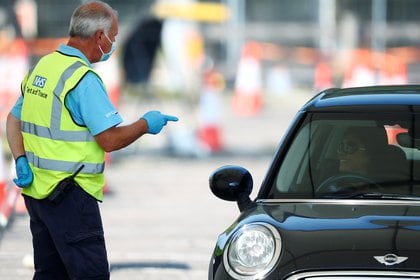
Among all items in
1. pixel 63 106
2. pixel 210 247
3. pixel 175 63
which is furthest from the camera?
pixel 175 63

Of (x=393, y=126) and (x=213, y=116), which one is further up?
(x=393, y=126)

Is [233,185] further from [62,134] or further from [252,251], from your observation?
[62,134]

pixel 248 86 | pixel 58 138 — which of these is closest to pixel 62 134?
pixel 58 138

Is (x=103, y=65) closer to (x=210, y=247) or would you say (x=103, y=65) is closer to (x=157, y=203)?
(x=157, y=203)

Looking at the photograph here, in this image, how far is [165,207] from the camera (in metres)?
12.3

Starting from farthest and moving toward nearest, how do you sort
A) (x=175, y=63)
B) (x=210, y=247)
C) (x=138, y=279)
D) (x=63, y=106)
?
(x=175, y=63), (x=210, y=247), (x=138, y=279), (x=63, y=106)

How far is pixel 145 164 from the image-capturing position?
16062 mm

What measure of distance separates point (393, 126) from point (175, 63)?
508 inches

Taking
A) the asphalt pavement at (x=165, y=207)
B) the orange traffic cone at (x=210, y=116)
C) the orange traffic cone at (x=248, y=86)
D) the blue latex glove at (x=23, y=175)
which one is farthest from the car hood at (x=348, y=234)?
the orange traffic cone at (x=248, y=86)

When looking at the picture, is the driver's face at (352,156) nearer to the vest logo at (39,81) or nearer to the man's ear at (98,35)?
the man's ear at (98,35)

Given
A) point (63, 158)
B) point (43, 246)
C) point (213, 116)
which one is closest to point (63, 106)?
point (63, 158)

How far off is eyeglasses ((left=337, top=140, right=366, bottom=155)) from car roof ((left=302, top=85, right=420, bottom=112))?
7.0 inches

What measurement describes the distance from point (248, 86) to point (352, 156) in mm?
18244

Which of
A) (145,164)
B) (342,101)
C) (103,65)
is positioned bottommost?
(145,164)
